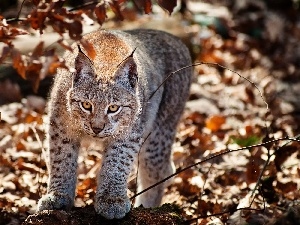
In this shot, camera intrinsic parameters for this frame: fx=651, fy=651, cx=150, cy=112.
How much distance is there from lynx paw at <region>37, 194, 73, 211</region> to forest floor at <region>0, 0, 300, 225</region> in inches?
14.9

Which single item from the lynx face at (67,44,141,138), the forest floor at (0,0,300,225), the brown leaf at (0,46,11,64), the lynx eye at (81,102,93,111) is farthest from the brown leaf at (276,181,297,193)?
the brown leaf at (0,46,11,64)

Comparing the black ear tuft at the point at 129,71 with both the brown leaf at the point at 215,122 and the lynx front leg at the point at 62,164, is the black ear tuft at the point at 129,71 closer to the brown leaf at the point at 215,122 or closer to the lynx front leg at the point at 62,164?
the lynx front leg at the point at 62,164

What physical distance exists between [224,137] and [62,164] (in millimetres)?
3013

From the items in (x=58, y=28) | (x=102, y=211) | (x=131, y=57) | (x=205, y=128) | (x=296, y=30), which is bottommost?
(x=296, y=30)

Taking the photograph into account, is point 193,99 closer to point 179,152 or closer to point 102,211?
point 179,152

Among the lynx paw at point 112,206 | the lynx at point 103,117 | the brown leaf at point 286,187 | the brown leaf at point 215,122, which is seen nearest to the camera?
the lynx paw at point 112,206

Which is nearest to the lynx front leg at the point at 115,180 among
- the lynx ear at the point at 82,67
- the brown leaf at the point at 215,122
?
the lynx ear at the point at 82,67

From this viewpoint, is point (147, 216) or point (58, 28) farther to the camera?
point (147, 216)

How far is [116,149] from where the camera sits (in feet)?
15.0

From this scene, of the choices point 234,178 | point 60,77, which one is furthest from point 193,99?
point 60,77

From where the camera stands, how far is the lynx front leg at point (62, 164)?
4594mm

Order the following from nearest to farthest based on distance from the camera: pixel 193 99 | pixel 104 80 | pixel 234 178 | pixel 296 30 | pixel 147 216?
1. pixel 147 216
2. pixel 104 80
3. pixel 234 178
4. pixel 193 99
5. pixel 296 30

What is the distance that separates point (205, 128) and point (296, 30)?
5334 millimetres

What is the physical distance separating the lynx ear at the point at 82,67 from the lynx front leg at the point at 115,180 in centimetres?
53
